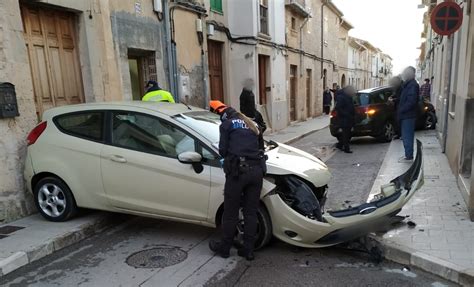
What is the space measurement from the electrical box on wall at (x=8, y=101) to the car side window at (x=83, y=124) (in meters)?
0.64

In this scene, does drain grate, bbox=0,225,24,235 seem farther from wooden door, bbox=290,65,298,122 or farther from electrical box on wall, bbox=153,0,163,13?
wooden door, bbox=290,65,298,122

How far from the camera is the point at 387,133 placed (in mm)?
10836

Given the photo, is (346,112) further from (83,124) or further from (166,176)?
(83,124)

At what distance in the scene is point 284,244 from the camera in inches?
171

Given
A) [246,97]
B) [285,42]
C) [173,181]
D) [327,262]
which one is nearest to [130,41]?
[246,97]

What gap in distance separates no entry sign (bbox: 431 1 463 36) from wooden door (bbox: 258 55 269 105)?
8693 mm

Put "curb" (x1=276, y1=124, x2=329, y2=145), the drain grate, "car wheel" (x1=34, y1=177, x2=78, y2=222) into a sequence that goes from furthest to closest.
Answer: "curb" (x1=276, y1=124, x2=329, y2=145), "car wheel" (x1=34, y1=177, x2=78, y2=222), the drain grate

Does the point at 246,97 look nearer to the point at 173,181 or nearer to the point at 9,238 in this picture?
the point at 173,181

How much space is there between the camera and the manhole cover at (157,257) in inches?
156

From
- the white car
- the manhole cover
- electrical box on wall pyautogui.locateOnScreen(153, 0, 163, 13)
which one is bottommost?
the manhole cover

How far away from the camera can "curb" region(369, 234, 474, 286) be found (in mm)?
3357

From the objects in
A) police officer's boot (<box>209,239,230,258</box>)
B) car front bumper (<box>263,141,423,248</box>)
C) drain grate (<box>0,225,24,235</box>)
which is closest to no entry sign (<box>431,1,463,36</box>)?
car front bumper (<box>263,141,423,248</box>)

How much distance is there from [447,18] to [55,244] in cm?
708

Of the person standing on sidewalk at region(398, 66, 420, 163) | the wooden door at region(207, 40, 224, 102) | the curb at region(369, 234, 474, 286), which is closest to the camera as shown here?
the curb at region(369, 234, 474, 286)
